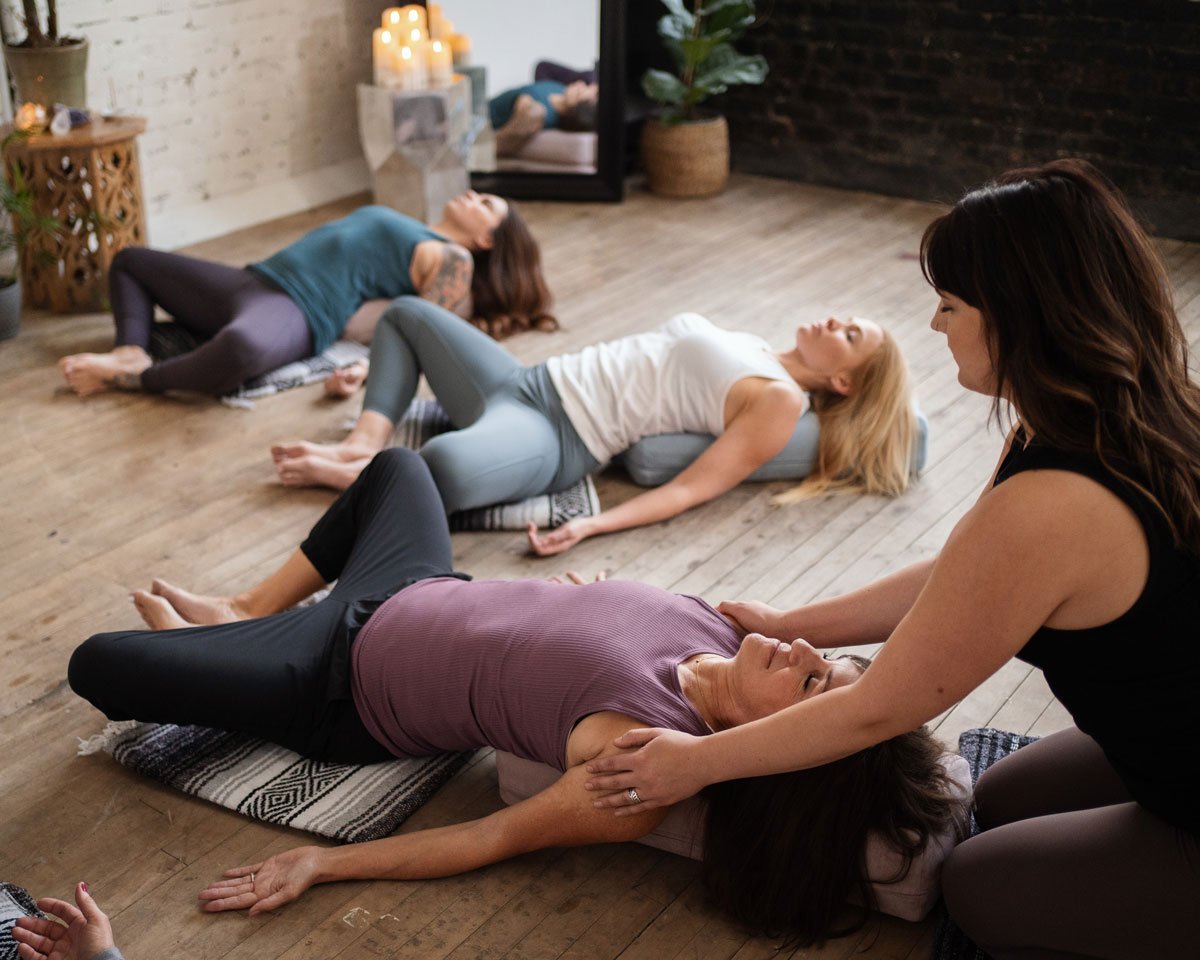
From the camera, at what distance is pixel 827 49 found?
19.3ft

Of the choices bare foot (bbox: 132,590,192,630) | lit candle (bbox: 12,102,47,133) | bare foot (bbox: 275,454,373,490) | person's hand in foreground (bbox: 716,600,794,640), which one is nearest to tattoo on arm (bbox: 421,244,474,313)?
bare foot (bbox: 275,454,373,490)

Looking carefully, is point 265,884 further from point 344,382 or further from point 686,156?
point 686,156

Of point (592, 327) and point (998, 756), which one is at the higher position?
point (592, 327)

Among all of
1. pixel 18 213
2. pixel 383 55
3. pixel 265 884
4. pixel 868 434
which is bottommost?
pixel 265 884

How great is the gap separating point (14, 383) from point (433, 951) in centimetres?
266

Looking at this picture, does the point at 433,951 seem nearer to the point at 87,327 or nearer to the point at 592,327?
the point at 592,327

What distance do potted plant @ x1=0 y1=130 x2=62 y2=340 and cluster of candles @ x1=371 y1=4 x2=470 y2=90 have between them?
4.96ft

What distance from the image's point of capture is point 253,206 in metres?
5.26

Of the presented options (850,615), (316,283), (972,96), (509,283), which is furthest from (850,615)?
(972,96)

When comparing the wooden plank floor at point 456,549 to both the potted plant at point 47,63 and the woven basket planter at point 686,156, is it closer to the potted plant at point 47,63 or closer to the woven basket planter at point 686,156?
the woven basket planter at point 686,156

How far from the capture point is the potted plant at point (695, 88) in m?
5.47

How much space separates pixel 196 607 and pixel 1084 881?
1755 millimetres

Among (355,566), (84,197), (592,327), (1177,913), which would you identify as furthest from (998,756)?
(84,197)

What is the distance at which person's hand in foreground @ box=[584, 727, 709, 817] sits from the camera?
5.70 feet
